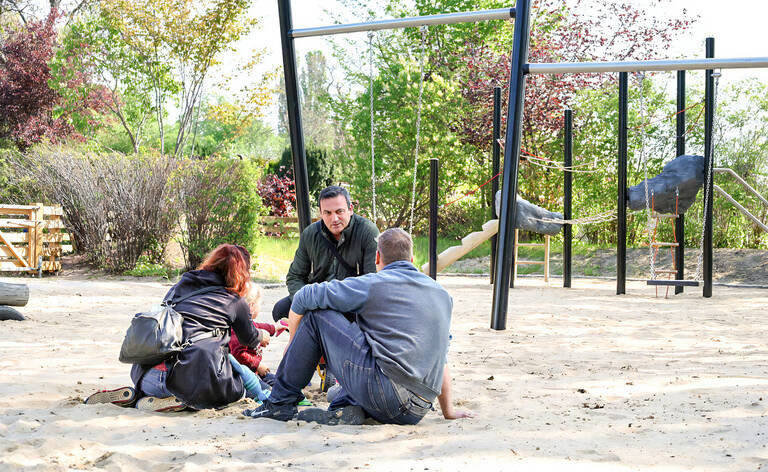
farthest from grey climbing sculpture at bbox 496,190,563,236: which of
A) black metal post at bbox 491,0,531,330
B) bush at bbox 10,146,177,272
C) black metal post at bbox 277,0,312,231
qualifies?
black metal post at bbox 277,0,312,231

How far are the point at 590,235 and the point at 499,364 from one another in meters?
12.0

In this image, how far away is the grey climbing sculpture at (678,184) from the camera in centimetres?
997

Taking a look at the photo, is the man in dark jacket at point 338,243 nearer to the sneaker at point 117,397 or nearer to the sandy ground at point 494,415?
the sandy ground at point 494,415

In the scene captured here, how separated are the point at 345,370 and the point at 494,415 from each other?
2.66 feet

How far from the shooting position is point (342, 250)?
164 inches

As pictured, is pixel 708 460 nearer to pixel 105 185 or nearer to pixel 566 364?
pixel 566 364

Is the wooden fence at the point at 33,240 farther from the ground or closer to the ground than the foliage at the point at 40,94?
closer to the ground

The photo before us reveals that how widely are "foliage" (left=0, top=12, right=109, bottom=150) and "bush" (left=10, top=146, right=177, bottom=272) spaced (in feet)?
18.9

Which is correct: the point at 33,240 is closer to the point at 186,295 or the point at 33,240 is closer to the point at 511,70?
the point at 511,70

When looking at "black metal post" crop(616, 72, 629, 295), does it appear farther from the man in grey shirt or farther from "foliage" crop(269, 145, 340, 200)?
"foliage" crop(269, 145, 340, 200)

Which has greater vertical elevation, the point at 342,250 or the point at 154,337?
the point at 342,250

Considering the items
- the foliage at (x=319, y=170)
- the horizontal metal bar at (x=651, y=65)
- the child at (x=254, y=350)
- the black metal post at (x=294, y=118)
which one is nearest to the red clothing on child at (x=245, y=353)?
the child at (x=254, y=350)

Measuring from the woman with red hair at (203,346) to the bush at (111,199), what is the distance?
9.19 meters

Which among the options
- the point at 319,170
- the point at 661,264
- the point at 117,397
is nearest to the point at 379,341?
the point at 117,397
